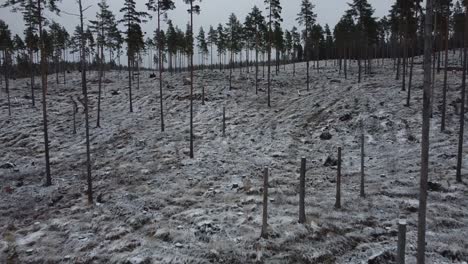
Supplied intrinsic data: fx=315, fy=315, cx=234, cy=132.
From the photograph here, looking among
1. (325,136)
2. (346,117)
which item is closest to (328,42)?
(346,117)

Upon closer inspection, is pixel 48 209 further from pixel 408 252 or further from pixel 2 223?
pixel 408 252

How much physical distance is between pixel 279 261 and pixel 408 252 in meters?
4.37

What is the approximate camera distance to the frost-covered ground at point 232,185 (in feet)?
39.1

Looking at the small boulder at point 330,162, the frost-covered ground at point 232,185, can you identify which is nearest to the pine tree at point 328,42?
the frost-covered ground at point 232,185

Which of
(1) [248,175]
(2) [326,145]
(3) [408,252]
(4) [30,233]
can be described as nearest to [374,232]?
(3) [408,252]

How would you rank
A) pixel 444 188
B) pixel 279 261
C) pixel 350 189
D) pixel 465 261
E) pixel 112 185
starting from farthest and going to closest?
pixel 112 185, pixel 350 189, pixel 444 188, pixel 279 261, pixel 465 261

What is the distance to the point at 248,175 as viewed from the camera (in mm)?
20031

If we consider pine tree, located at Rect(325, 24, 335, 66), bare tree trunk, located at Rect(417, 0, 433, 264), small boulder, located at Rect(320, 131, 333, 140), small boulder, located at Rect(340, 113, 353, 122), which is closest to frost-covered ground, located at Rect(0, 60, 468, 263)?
small boulder, located at Rect(340, 113, 353, 122)

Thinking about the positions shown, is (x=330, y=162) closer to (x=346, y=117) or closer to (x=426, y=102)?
(x=346, y=117)

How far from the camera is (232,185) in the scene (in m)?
18.5

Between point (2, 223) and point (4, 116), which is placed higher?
point (4, 116)

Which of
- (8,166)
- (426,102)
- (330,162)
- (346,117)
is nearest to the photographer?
(426,102)

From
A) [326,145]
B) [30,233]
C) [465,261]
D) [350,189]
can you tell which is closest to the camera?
[465,261]

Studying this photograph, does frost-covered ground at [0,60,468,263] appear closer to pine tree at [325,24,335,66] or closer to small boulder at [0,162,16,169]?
small boulder at [0,162,16,169]
